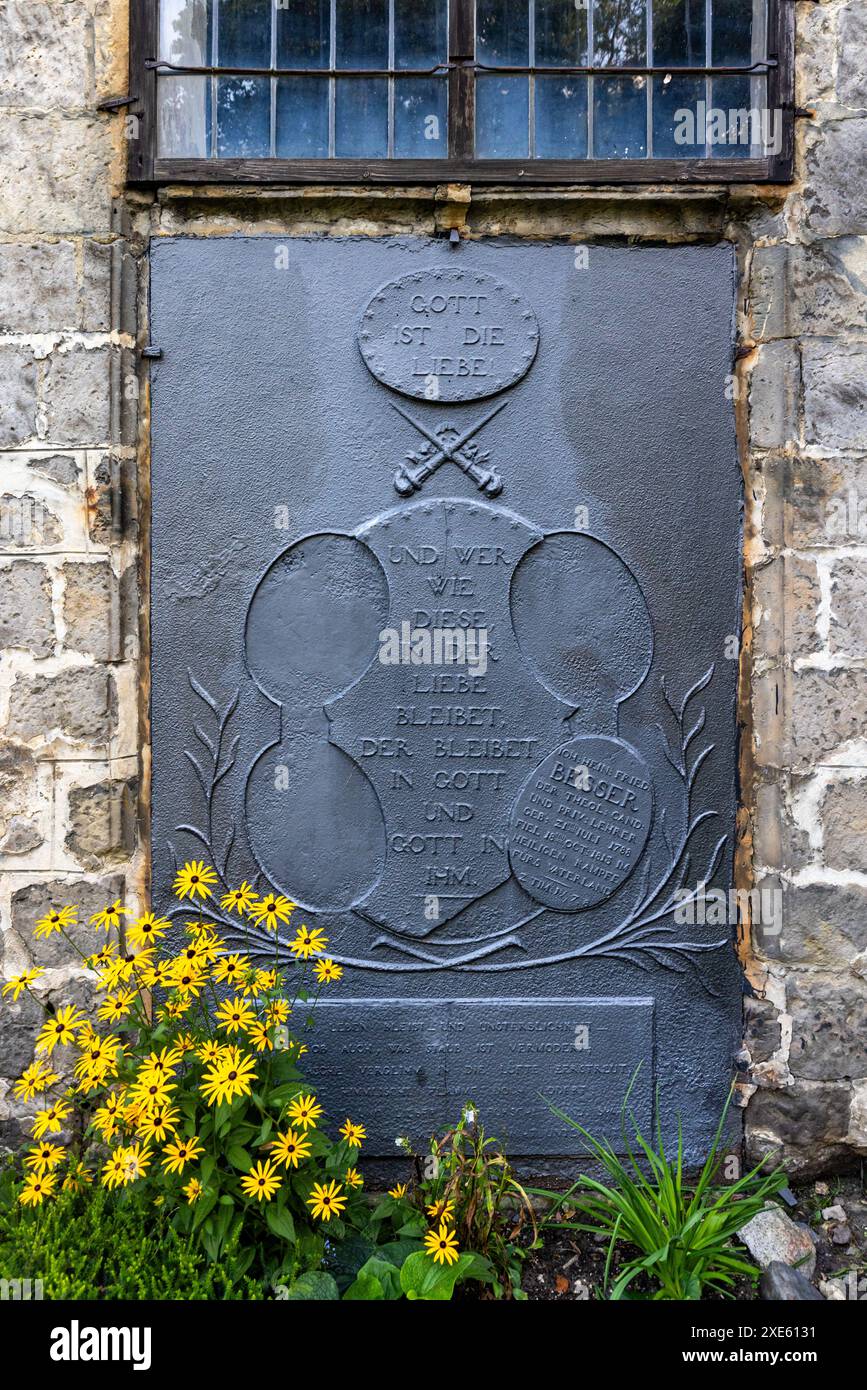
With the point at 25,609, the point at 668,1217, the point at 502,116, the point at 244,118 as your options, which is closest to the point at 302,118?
the point at 244,118

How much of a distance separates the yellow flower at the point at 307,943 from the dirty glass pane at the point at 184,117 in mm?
2245

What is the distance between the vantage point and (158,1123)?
82.0 inches

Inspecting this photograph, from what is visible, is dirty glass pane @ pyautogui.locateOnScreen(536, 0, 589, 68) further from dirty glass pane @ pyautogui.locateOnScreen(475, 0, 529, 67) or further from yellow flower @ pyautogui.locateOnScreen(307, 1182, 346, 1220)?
yellow flower @ pyautogui.locateOnScreen(307, 1182, 346, 1220)

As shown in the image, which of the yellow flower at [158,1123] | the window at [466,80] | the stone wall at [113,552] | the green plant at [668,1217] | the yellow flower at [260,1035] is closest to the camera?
the yellow flower at [158,1123]

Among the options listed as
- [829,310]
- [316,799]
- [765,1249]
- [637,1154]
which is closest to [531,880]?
[316,799]

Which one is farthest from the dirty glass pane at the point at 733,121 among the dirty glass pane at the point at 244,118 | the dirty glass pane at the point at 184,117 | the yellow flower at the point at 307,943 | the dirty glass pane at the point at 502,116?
the yellow flower at the point at 307,943

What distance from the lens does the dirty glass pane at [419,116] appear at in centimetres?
284

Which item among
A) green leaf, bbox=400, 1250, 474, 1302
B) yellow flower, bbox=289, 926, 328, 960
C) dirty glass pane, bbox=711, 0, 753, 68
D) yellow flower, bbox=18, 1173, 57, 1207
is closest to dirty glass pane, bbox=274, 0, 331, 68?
dirty glass pane, bbox=711, 0, 753, 68

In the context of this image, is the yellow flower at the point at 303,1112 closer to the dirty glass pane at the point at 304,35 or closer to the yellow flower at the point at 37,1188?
the yellow flower at the point at 37,1188

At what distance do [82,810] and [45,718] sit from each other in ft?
0.92

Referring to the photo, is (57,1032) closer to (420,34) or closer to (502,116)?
(502,116)

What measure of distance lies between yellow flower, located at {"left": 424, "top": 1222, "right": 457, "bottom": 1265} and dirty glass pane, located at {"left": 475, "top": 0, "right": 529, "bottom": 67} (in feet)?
10.3

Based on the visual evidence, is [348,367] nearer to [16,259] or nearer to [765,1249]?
[16,259]

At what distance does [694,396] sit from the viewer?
2850 millimetres
